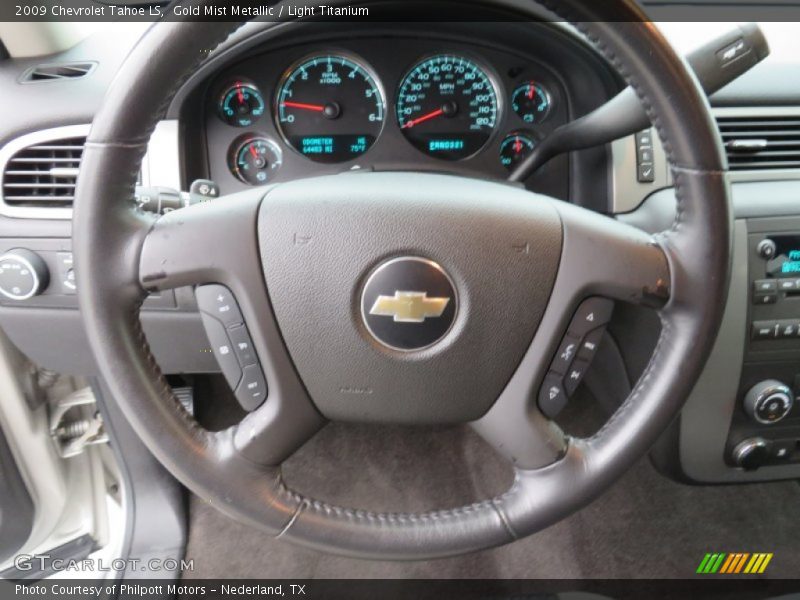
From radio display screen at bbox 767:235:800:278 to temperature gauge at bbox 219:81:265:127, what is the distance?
34.6 inches

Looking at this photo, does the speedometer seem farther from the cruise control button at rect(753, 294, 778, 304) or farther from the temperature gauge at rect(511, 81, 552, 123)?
the cruise control button at rect(753, 294, 778, 304)

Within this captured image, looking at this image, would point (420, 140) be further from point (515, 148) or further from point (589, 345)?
point (589, 345)

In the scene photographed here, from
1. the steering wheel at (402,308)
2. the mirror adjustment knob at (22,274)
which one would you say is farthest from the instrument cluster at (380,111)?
the steering wheel at (402,308)

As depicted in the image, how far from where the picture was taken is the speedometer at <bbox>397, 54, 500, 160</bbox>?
45.8 inches

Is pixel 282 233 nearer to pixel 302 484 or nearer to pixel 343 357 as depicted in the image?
pixel 343 357

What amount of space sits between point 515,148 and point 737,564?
106 centimetres

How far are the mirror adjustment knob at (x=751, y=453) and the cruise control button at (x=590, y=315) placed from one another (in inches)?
20.9

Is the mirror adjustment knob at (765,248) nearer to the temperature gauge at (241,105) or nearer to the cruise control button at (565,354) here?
the cruise control button at (565,354)

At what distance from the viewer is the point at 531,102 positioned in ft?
3.94

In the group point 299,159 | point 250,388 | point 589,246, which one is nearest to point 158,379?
point 250,388

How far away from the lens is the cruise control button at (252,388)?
28.9 inches

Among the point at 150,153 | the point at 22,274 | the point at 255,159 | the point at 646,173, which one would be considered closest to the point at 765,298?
the point at 646,173

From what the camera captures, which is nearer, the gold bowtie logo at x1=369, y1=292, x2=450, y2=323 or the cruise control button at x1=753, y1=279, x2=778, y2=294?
the gold bowtie logo at x1=369, y1=292, x2=450, y2=323

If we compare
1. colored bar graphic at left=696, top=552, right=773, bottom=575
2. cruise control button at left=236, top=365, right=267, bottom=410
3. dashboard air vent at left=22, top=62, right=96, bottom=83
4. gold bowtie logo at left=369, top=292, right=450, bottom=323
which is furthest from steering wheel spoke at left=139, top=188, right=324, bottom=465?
colored bar graphic at left=696, top=552, right=773, bottom=575
